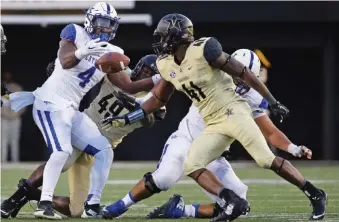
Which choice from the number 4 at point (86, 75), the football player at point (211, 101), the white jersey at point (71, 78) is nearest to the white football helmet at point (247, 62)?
the football player at point (211, 101)

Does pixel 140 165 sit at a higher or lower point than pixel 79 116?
lower

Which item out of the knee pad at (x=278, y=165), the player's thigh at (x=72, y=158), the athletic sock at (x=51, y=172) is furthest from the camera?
the player's thigh at (x=72, y=158)

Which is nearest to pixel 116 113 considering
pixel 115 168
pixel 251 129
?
pixel 251 129

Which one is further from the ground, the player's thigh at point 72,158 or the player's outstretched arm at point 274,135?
the player's outstretched arm at point 274,135

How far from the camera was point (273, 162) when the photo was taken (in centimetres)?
683

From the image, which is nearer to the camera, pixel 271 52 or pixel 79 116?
pixel 79 116

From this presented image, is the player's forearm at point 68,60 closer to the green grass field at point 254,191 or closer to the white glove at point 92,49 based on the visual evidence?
the white glove at point 92,49

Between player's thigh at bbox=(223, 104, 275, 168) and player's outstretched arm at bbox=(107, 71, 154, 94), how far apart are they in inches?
36.0

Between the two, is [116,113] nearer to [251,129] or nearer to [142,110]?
[142,110]

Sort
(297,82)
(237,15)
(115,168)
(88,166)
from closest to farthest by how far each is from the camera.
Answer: (88,166) < (115,168) < (237,15) < (297,82)

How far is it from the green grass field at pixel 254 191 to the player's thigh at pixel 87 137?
0.57m

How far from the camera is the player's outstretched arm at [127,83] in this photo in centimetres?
744

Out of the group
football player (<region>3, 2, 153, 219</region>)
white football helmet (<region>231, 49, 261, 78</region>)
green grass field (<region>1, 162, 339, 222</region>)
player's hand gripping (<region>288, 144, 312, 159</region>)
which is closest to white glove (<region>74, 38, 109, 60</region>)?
football player (<region>3, 2, 153, 219</region>)

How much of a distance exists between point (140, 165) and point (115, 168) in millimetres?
954
